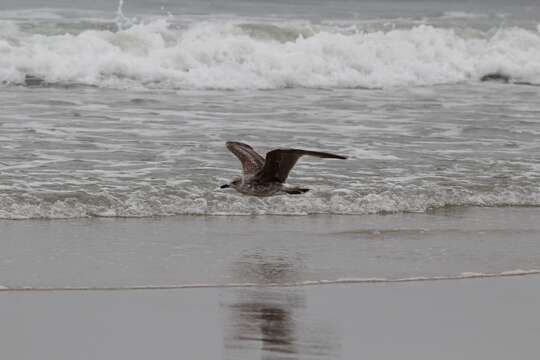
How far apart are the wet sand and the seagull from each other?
1080mm

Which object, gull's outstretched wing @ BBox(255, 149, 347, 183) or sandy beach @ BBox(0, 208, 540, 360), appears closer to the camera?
sandy beach @ BBox(0, 208, 540, 360)

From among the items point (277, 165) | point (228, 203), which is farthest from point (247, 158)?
point (228, 203)

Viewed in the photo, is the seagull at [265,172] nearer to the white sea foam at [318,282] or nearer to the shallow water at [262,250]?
the shallow water at [262,250]

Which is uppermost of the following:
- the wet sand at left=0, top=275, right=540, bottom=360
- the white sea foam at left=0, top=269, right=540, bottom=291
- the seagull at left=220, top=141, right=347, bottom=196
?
the seagull at left=220, top=141, right=347, bottom=196

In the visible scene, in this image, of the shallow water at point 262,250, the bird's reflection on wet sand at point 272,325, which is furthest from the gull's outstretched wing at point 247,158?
the bird's reflection on wet sand at point 272,325

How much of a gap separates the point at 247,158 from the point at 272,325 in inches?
101

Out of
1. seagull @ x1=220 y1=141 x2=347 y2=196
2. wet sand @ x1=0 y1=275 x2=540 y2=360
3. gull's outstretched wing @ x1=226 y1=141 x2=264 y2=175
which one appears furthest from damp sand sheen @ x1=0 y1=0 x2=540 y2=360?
gull's outstretched wing @ x1=226 y1=141 x2=264 y2=175

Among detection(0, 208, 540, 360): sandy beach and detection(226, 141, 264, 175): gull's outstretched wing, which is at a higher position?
detection(226, 141, 264, 175): gull's outstretched wing

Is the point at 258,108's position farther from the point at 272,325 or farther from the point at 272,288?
the point at 272,325

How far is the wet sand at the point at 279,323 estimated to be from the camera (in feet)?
Answer: 19.2

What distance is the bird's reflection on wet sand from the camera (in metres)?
5.82

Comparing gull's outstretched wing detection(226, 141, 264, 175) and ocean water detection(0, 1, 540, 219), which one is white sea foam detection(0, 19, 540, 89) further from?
gull's outstretched wing detection(226, 141, 264, 175)

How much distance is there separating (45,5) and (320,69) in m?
10.2

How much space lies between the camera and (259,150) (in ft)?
39.3
